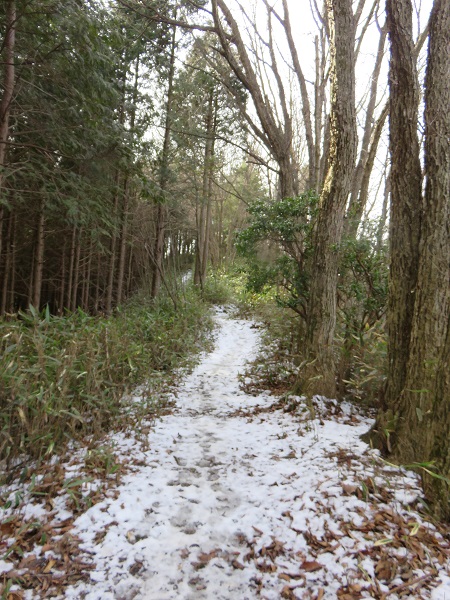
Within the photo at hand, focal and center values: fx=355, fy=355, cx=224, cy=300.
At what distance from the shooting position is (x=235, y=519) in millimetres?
2621

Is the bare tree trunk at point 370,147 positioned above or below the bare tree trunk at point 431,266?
above

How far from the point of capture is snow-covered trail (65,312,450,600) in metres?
2.07

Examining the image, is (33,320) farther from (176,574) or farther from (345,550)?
(345,550)

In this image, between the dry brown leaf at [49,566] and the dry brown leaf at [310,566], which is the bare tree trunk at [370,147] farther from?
the dry brown leaf at [49,566]

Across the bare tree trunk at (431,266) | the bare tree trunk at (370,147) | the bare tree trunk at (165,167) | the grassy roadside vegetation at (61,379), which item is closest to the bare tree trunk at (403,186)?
the bare tree trunk at (431,266)

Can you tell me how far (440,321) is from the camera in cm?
289

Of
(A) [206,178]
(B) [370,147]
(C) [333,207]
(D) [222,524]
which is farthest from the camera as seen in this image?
(A) [206,178]

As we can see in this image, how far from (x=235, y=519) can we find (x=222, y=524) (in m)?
0.11

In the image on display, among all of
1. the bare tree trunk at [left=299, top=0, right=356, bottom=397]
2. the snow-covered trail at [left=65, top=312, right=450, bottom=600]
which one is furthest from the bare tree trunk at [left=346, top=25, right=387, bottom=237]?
the snow-covered trail at [left=65, top=312, right=450, bottom=600]

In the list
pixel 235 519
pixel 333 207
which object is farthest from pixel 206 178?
pixel 235 519

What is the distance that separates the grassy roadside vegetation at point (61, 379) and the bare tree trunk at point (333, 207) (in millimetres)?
2358

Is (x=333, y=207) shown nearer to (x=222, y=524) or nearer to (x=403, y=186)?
(x=403, y=186)

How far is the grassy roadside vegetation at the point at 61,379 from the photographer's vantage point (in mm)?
3143

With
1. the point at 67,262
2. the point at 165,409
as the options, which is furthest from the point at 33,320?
the point at 67,262
